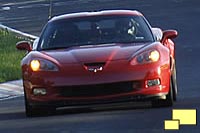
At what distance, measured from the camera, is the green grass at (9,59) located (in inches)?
723

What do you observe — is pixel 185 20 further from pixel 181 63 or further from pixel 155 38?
pixel 155 38

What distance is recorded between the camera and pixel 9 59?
2080 cm

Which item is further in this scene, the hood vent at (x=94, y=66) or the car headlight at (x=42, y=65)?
the car headlight at (x=42, y=65)

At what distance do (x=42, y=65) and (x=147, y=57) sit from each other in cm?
137

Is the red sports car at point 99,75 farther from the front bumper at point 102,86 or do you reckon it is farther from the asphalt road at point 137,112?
the asphalt road at point 137,112

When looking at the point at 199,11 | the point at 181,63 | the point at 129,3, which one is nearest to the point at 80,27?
the point at 181,63

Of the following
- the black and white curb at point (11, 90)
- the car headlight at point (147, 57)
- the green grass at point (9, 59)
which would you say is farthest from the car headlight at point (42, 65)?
the green grass at point (9, 59)

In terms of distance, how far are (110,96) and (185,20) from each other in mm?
19543

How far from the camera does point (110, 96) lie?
11.3 m

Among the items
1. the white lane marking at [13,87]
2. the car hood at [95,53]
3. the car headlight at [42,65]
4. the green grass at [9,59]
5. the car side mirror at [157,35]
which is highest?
the car hood at [95,53]

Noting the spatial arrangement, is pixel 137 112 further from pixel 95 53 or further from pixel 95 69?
pixel 95 53

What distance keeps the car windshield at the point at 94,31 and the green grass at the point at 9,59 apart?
17.1ft

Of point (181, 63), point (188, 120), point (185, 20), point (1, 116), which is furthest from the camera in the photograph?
point (185, 20)

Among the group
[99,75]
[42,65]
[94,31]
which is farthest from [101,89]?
[94,31]
